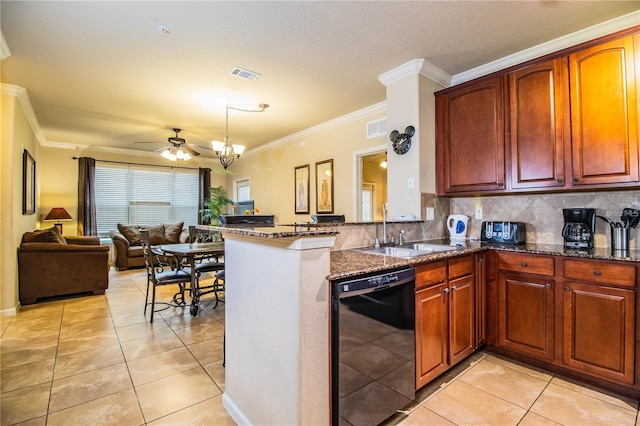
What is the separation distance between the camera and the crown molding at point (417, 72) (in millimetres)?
2879

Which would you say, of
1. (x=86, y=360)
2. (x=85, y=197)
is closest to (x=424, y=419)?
(x=86, y=360)

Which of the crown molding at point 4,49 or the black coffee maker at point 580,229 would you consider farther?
the crown molding at point 4,49

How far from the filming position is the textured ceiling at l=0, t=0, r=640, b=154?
214cm

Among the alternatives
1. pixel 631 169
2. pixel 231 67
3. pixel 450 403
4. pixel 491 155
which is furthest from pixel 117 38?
pixel 631 169

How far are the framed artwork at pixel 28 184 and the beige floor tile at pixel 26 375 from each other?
2.69m

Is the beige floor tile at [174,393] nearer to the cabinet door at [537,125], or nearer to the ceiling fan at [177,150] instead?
the cabinet door at [537,125]

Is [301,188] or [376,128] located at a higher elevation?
[376,128]

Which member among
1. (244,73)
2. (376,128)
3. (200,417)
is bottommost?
(200,417)

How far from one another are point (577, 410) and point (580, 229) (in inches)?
51.5

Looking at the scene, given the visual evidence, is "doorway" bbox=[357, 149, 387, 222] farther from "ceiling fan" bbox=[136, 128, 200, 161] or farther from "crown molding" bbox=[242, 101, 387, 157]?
"ceiling fan" bbox=[136, 128, 200, 161]

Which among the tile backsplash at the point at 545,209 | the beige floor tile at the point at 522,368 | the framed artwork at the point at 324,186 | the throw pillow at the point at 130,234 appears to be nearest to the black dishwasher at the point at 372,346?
the beige floor tile at the point at 522,368

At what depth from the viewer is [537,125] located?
244 centimetres

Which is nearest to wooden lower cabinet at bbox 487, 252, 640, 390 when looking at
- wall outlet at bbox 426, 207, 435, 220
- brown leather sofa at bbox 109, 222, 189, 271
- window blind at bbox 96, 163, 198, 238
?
wall outlet at bbox 426, 207, 435, 220

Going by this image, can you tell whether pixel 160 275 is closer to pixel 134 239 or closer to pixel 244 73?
pixel 244 73
